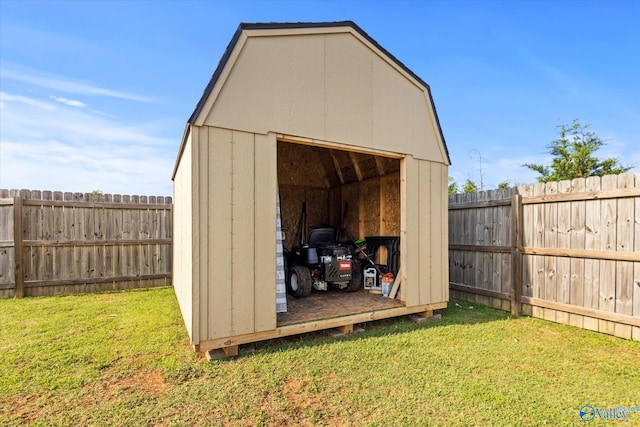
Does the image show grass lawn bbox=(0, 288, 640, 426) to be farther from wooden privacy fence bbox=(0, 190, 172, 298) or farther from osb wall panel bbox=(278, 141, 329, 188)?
osb wall panel bbox=(278, 141, 329, 188)

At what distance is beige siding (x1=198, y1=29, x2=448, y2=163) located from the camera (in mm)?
3186

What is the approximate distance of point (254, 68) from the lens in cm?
326

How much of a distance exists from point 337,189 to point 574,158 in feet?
51.1

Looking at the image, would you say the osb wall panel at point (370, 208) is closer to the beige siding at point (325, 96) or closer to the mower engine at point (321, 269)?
the mower engine at point (321, 269)

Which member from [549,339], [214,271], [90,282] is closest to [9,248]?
[90,282]

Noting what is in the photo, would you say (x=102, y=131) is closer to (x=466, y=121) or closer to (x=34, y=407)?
(x=34, y=407)

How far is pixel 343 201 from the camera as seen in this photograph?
7277mm


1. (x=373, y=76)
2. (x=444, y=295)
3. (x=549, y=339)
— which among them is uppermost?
(x=373, y=76)

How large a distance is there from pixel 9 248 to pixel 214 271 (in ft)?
17.8

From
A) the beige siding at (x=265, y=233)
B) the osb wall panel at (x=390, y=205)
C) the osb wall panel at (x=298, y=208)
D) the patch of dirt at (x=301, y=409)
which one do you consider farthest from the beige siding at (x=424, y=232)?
the osb wall panel at (x=298, y=208)

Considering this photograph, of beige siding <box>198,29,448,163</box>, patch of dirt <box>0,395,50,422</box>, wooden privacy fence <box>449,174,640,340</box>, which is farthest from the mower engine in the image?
patch of dirt <box>0,395,50,422</box>

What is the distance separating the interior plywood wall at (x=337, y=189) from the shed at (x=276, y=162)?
4.43 feet

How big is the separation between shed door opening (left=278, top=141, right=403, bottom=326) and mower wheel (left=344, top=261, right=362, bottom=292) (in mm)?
152

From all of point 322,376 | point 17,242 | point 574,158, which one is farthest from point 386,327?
point 574,158
